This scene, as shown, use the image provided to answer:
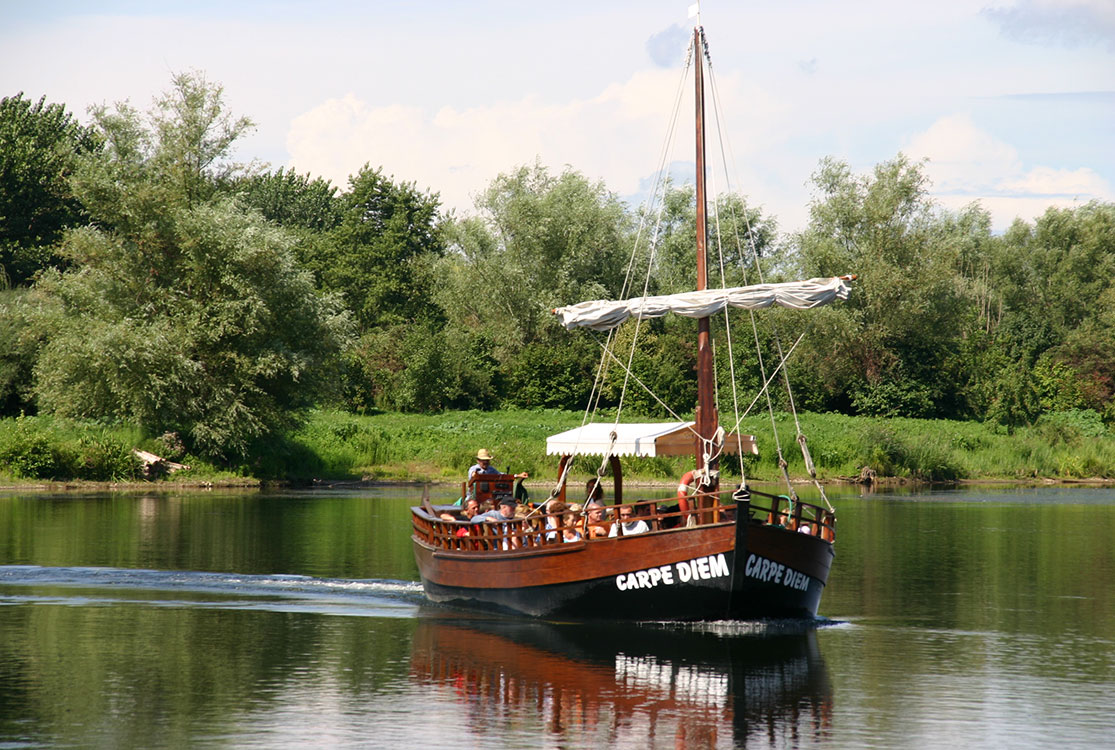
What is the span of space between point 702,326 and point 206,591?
37.8 ft

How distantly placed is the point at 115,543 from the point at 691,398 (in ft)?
151

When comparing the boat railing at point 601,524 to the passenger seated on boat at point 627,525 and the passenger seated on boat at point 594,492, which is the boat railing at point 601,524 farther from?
the passenger seated on boat at point 594,492

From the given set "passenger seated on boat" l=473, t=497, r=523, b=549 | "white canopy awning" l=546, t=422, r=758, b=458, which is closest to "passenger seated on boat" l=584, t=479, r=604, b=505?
"white canopy awning" l=546, t=422, r=758, b=458

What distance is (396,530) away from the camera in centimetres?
4134

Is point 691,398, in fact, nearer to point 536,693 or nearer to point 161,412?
point 161,412

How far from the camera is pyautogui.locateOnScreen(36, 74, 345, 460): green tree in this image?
54.4 m

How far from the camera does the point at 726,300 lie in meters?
24.7

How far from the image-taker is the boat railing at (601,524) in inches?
866

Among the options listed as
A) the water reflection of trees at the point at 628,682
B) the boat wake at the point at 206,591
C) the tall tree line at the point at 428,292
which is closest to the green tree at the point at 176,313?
the tall tree line at the point at 428,292

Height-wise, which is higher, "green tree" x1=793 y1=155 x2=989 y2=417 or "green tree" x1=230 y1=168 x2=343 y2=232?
"green tree" x1=230 y1=168 x2=343 y2=232

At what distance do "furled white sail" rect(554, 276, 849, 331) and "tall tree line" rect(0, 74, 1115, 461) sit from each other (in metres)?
17.3

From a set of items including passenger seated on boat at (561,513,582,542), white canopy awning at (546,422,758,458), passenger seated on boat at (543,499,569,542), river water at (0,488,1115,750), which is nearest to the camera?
river water at (0,488,1115,750)

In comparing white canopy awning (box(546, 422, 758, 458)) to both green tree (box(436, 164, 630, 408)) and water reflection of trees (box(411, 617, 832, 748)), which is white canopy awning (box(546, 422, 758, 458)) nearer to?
water reflection of trees (box(411, 617, 832, 748))

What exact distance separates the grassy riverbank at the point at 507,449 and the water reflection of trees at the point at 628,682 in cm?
3495
